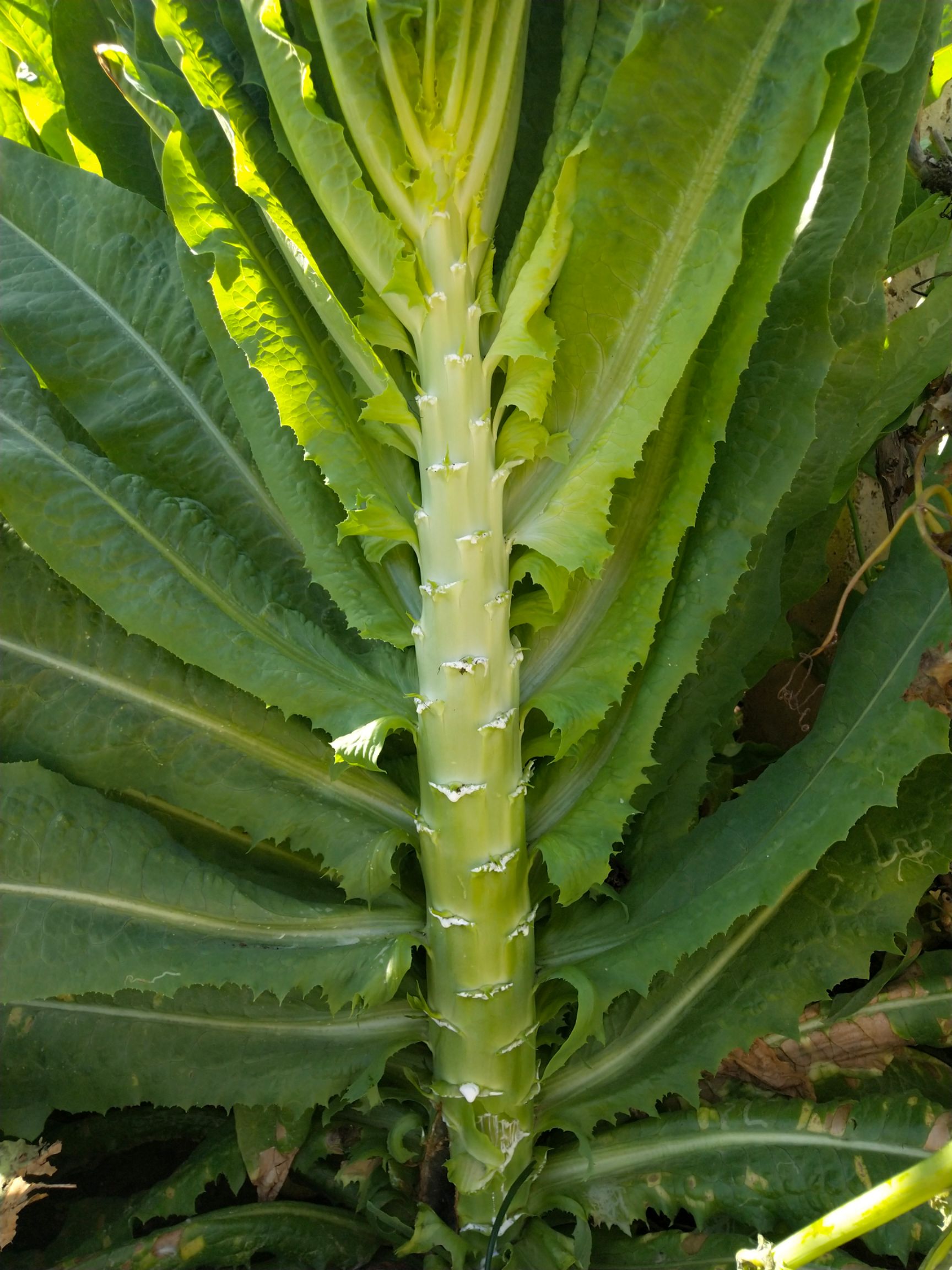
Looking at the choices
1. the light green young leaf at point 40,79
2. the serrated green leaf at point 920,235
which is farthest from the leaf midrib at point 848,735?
the light green young leaf at point 40,79

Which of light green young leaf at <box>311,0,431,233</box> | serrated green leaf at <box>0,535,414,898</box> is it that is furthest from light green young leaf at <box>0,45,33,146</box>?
serrated green leaf at <box>0,535,414,898</box>

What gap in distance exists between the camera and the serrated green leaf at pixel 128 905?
4.28ft

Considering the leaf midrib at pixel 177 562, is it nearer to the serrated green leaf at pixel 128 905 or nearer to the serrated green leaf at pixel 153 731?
the serrated green leaf at pixel 153 731

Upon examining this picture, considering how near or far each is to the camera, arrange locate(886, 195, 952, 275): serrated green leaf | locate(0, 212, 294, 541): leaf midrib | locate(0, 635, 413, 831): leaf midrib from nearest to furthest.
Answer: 1. locate(0, 635, 413, 831): leaf midrib
2. locate(0, 212, 294, 541): leaf midrib
3. locate(886, 195, 952, 275): serrated green leaf

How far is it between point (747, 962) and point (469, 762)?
455mm

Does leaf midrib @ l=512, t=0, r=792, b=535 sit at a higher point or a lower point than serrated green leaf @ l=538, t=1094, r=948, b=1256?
higher

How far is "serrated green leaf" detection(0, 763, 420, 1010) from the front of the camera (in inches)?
51.4

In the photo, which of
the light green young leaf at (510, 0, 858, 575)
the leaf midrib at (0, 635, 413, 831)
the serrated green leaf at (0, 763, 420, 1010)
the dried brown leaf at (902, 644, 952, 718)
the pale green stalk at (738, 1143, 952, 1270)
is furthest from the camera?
the leaf midrib at (0, 635, 413, 831)

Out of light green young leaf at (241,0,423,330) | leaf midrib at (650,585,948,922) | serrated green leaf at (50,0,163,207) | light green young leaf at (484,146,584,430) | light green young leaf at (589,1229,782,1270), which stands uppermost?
serrated green leaf at (50,0,163,207)

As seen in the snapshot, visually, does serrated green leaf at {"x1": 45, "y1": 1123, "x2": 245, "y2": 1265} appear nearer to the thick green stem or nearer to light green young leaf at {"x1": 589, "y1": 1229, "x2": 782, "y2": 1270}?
the thick green stem

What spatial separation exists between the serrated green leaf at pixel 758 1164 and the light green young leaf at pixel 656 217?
729 mm

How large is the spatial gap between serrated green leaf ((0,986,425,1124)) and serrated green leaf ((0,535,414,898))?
0.20 meters

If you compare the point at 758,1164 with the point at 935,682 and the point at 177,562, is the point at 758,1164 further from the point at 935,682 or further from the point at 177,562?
the point at 177,562

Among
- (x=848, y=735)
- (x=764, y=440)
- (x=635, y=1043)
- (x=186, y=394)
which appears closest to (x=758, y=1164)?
(x=635, y=1043)
